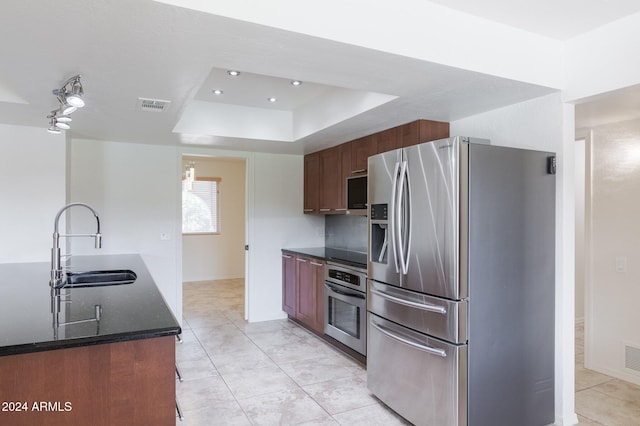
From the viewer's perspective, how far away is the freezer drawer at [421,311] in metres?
2.24

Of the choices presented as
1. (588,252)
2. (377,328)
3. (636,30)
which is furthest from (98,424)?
(588,252)

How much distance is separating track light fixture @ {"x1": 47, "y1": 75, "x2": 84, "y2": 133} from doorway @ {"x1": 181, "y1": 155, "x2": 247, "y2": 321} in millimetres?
5396

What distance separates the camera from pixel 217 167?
27.1 feet

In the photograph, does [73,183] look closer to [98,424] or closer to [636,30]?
[98,424]

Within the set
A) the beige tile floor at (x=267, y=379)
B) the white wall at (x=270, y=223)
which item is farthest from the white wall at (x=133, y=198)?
the beige tile floor at (x=267, y=379)

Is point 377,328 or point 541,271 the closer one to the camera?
point 541,271

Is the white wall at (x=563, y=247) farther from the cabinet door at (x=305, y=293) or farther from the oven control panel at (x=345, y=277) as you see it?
the cabinet door at (x=305, y=293)

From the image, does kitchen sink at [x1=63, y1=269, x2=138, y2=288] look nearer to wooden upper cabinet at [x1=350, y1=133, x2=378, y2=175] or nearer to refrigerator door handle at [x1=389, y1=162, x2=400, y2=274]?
refrigerator door handle at [x1=389, y1=162, x2=400, y2=274]

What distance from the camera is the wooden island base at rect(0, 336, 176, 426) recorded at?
1462 mm

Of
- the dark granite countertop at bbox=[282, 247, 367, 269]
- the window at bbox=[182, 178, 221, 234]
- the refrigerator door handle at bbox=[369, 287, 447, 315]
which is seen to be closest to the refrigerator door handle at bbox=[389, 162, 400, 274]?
the refrigerator door handle at bbox=[369, 287, 447, 315]

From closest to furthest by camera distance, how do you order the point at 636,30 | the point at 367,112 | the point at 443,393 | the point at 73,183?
the point at 636,30
the point at 443,393
the point at 367,112
the point at 73,183

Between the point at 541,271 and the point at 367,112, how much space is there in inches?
65.4

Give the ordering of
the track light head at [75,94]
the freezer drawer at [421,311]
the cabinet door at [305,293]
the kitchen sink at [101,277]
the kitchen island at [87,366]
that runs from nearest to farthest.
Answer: the kitchen island at [87,366], the track light head at [75,94], the freezer drawer at [421,311], the kitchen sink at [101,277], the cabinet door at [305,293]

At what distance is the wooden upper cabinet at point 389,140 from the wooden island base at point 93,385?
255 centimetres
